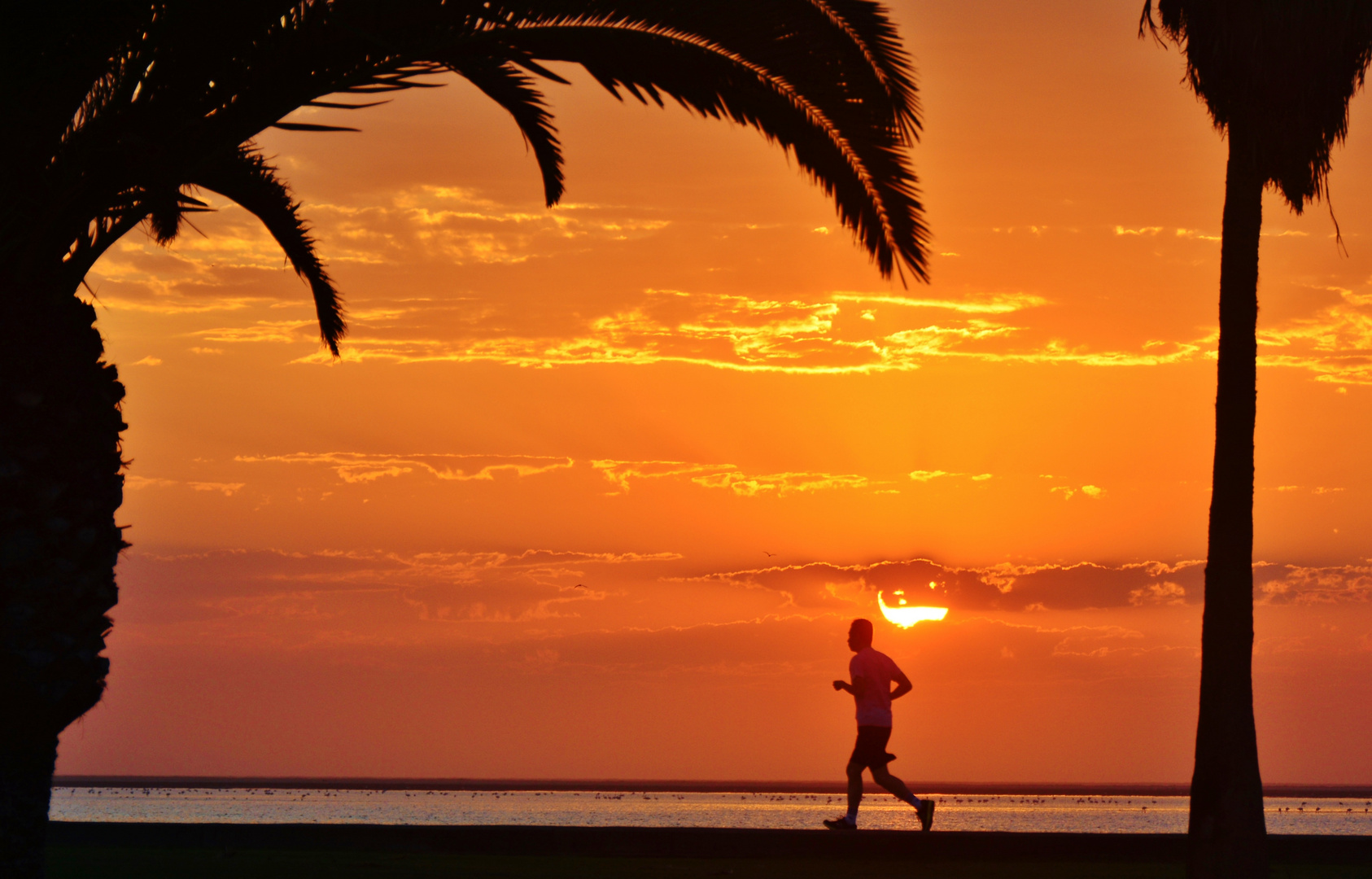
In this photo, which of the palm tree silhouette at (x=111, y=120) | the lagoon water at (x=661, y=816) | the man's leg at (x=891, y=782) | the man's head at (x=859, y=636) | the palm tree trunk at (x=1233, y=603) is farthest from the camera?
the lagoon water at (x=661, y=816)

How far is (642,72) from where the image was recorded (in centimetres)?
886

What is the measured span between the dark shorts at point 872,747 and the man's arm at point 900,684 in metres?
0.39

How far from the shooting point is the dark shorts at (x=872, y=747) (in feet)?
39.4

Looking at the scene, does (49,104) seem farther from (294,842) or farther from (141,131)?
(294,842)

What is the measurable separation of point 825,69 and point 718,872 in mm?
6225

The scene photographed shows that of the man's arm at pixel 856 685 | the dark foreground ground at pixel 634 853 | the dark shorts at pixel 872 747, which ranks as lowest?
the dark foreground ground at pixel 634 853

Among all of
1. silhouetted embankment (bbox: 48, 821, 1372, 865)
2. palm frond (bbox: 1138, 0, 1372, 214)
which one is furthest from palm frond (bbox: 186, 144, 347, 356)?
palm frond (bbox: 1138, 0, 1372, 214)

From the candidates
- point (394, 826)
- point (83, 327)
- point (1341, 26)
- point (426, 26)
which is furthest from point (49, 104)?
point (1341, 26)

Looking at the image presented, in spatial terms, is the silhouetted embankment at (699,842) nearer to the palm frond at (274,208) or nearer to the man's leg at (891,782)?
the man's leg at (891,782)

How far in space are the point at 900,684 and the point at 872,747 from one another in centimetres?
72

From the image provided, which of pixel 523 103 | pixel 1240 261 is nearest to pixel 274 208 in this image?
pixel 523 103

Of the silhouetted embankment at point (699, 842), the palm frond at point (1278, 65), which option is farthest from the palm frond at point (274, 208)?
the palm frond at point (1278, 65)

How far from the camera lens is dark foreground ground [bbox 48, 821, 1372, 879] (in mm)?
10375

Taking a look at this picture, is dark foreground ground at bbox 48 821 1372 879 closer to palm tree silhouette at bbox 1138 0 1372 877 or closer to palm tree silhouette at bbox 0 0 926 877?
palm tree silhouette at bbox 1138 0 1372 877
